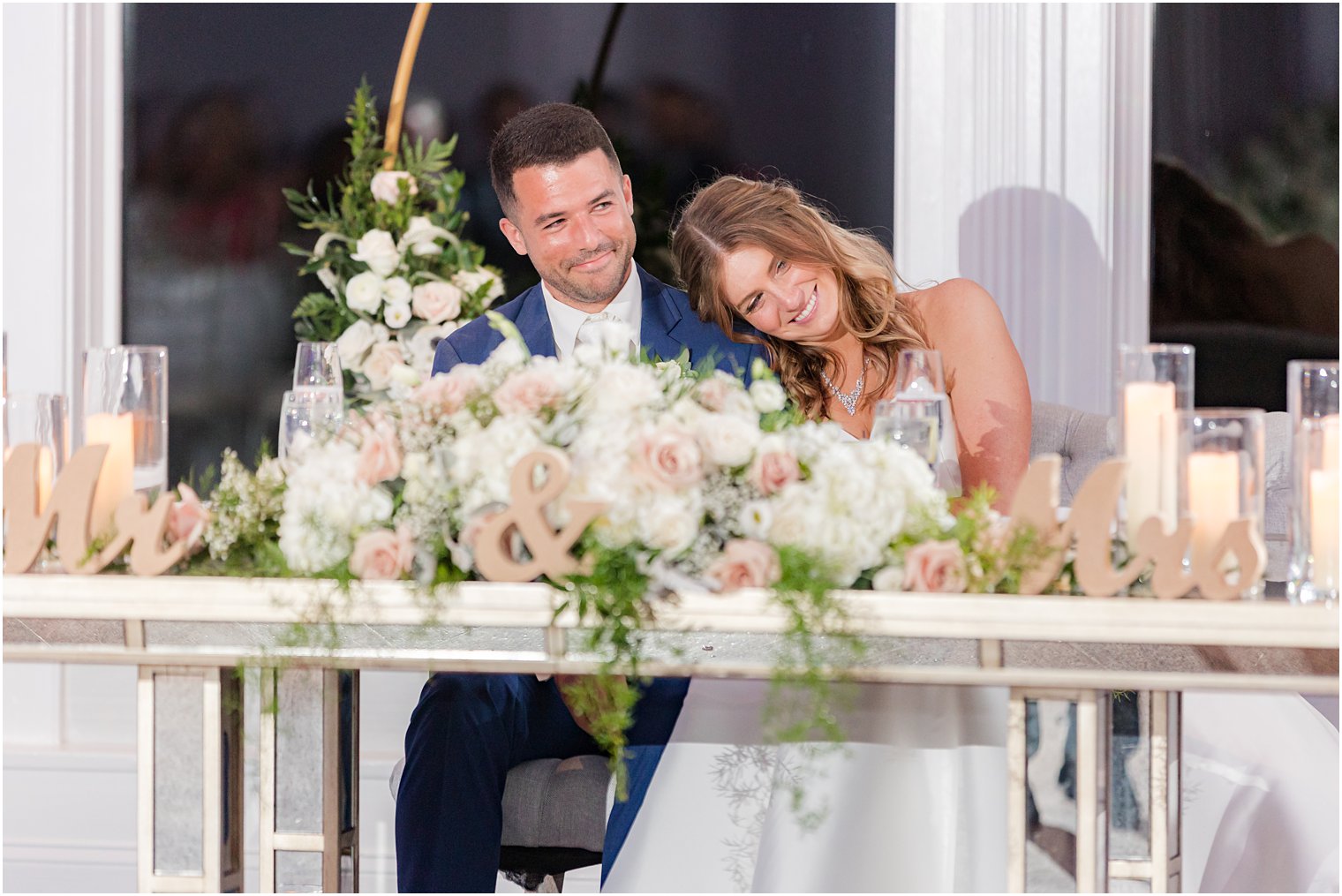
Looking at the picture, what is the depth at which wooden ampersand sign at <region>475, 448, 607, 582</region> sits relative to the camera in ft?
4.39

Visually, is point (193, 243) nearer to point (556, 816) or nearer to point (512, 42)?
point (512, 42)

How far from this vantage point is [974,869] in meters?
1.59

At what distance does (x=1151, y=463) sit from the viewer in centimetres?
141

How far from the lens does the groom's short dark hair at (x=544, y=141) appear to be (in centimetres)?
273

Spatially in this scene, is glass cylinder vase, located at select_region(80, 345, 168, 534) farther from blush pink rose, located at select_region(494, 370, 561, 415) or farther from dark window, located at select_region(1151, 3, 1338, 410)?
dark window, located at select_region(1151, 3, 1338, 410)

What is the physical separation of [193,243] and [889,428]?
3116 mm

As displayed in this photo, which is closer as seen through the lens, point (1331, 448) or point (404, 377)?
point (1331, 448)

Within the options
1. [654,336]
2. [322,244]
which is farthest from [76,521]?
[322,244]

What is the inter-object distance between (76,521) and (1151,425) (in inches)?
47.8

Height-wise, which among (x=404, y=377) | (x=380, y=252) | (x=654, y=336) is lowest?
(x=404, y=377)

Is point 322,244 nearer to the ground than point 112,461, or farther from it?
farther from it

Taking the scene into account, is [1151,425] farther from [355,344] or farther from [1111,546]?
[355,344]

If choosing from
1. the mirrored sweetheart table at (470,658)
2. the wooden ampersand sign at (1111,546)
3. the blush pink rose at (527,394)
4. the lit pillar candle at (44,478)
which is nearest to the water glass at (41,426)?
the lit pillar candle at (44,478)

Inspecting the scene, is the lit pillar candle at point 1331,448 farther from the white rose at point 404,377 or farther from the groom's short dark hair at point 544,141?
the groom's short dark hair at point 544,141
